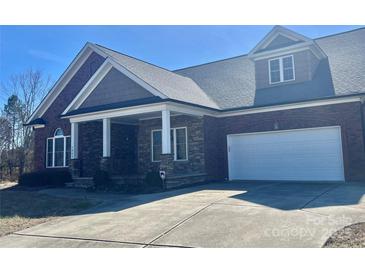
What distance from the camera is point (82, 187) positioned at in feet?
48.8

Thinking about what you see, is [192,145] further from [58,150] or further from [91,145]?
[58,150]

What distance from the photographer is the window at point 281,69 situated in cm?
1567

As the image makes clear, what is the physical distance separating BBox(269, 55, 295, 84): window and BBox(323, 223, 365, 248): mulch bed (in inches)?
433

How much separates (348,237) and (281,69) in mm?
11923

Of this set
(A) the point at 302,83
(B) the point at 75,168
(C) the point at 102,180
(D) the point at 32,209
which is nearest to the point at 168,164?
(C) the point at 102,180

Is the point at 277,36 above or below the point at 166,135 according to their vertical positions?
A: above

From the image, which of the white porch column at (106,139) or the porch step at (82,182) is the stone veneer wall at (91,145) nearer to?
the porch step at (82,182)

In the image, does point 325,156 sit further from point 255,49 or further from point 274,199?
point 255,49

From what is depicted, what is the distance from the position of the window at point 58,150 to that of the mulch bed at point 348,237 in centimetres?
1585

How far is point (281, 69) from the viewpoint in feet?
52.0

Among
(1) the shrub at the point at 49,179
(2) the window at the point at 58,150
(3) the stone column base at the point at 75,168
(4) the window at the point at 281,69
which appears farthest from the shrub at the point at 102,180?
(4) the window at the point at 281,69

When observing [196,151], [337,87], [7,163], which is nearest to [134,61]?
[196,151]

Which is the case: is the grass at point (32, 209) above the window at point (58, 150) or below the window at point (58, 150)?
below

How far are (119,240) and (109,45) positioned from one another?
1425 cm
